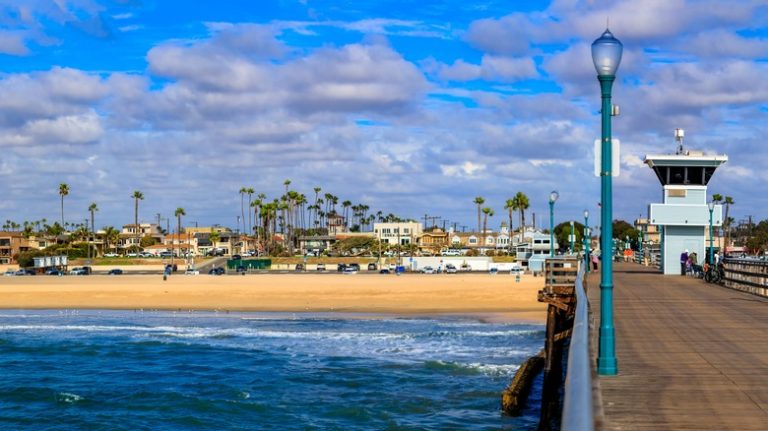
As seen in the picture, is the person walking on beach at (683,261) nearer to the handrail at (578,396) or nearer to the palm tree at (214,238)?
the handrail at (578,396)

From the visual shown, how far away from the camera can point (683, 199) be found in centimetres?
4050

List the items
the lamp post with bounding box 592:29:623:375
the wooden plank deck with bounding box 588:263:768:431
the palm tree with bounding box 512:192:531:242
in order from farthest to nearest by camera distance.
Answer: the palm tree with bounding box 512:192:531:242 < the lamp post with bounding box 592:29:623:375 < the wooden plank deck with bounding box 588:263:768:431

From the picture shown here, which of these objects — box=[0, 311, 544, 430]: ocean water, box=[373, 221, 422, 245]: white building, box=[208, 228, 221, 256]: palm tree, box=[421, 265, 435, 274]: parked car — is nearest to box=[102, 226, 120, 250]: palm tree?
box=[208, 228, 221, 256]: palm tree

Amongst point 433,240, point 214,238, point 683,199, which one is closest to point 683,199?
point 683,199

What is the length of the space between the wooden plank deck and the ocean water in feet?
15.8

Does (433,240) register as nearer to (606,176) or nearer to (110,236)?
(110,236)

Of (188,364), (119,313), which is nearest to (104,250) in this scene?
(119,313)

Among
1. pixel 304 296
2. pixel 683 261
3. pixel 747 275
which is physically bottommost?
pixel 304 296

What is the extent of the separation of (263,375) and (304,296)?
3684 cm

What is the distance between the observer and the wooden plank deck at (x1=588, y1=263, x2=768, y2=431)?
8.31 meters

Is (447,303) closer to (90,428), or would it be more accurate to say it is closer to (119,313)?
(119,313)

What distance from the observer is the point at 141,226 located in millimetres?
197625

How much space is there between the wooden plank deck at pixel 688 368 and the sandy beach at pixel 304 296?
2912 centimetres

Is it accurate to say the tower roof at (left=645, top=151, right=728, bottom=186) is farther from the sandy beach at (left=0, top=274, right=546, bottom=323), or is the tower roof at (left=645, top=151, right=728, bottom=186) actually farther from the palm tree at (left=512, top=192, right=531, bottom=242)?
the palm tree at (left=512, top=192, right=531, bottom=242)
